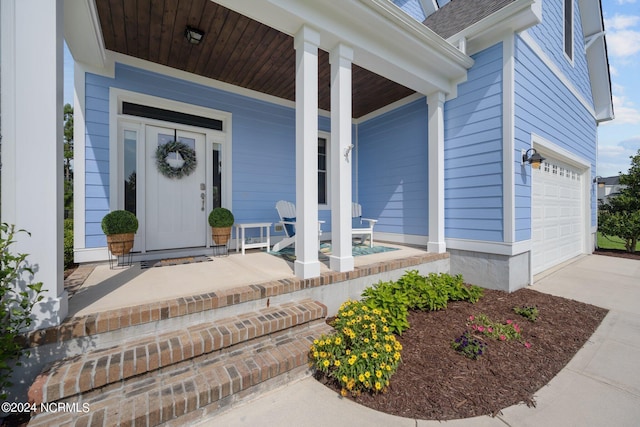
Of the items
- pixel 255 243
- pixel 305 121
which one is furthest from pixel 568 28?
pixel 255 243

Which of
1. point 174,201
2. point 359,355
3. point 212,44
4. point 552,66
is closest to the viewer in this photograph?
point 359,355

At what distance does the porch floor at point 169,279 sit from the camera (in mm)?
2014

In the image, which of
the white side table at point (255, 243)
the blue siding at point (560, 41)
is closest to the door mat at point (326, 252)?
the white side table at point (255, 243)

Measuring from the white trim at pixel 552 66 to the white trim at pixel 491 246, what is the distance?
9.67 ft

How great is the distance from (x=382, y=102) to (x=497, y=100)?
2039mm

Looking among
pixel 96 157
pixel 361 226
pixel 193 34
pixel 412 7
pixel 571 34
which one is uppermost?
pixel 412 7

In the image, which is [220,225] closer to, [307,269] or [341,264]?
[307,269]

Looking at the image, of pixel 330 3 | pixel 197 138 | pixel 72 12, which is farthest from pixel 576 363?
pixel 72 12

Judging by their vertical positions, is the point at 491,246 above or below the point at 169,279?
above

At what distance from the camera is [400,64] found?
11.2ft

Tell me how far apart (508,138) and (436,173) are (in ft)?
3.21

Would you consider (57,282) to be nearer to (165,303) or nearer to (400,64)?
(165,303)

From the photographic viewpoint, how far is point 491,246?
3676 mm

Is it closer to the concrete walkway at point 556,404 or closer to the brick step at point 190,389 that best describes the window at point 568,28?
the concrete walkway at point 556,404
